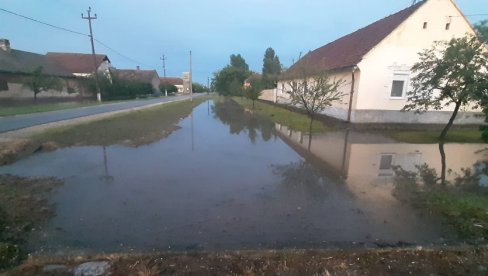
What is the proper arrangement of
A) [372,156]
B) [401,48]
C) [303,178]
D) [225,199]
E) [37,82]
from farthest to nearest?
Result: [37,82]
[401,48]
[372,156]
[303,178]
[225,199]

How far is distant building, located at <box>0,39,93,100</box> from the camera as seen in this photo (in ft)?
84.9

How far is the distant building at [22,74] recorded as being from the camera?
25.9m

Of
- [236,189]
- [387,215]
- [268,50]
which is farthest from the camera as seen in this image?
[268,50]

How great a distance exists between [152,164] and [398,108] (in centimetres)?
1483

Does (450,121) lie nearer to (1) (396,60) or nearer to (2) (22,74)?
(1) (396,60)

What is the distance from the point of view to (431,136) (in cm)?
1317

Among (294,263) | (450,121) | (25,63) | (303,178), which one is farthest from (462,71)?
(25,63)

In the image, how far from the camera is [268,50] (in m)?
90.6

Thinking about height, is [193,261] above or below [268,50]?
below

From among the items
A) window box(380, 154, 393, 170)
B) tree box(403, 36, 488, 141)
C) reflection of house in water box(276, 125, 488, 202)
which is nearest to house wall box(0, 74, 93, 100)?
reflection of house in water box(276, 125, 488, 202)

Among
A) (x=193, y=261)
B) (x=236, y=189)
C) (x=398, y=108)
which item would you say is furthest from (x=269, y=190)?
(x=398, y=108)

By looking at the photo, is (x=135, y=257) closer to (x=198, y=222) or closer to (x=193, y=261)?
(x=193, y=261)

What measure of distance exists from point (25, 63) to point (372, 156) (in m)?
38.4

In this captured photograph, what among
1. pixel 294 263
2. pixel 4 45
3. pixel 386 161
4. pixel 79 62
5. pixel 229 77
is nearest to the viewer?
pixel 294 263
